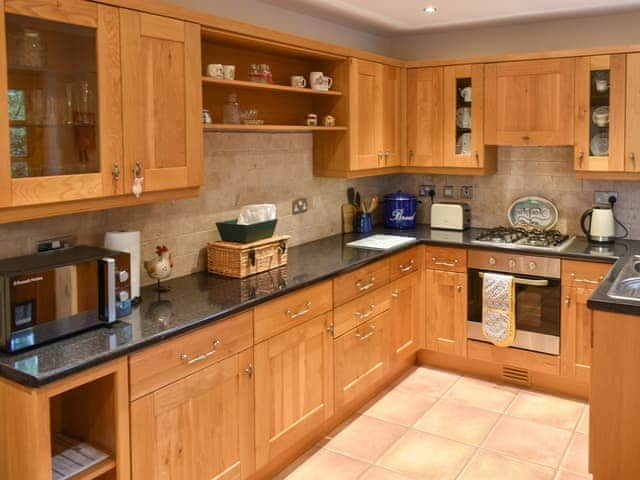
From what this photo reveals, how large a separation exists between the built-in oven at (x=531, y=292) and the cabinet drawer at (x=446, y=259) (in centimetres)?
6

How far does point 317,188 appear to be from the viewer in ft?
13.9

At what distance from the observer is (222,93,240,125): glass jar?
10.8ft

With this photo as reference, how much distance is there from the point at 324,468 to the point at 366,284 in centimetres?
103

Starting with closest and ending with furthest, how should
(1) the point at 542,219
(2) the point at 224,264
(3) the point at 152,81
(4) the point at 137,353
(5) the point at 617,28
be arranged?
1. (4) the point at 137,353
2. (3) the point at 152,81
3. (2) the point at 224,264
4. (5) the point at 617,28
5. (1) the point at 542,219

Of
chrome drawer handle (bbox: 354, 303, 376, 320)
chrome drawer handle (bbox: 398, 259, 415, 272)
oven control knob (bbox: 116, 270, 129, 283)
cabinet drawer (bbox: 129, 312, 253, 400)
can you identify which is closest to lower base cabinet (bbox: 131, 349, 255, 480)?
cabinet drawer (bbox: 129, 312, 253, 400)

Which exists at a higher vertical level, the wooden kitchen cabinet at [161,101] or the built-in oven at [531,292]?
the wooden kitchen cabinet at [161,101]

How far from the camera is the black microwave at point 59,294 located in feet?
6.75

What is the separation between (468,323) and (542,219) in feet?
3.04

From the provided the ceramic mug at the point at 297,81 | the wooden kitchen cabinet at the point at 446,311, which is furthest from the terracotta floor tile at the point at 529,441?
the ceramic mug at the point at 297,81

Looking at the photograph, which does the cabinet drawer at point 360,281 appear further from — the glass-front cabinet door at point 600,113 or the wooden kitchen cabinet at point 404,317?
the glass-front cabinet door at point 600,113

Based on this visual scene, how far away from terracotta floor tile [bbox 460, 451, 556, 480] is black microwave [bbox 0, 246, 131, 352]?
1.86 metres

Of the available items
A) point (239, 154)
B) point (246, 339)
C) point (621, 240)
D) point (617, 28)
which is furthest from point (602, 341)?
point (617, 28)

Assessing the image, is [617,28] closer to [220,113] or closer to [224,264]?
[220,113]

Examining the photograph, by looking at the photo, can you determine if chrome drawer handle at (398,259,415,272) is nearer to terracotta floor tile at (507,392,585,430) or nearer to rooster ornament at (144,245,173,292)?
terracotta floor tile at (507,392,585,430)
